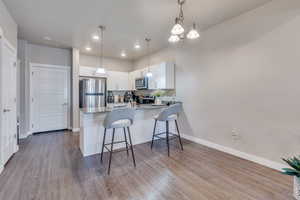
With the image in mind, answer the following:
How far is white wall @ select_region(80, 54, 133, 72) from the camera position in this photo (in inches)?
219

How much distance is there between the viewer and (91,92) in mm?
5000

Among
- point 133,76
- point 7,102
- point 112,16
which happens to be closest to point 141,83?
point 133,76

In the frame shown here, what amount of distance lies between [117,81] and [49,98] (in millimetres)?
2372

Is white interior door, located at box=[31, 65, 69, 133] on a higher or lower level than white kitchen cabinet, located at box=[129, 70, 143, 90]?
lower

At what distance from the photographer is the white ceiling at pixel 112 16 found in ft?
8.19

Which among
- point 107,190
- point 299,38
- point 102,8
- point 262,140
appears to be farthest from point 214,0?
point 107,190

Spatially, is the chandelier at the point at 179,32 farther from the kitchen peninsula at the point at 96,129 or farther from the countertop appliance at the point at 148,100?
the countertop appliance at the point at 148,100

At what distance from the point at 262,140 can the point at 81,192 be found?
3.00 meters

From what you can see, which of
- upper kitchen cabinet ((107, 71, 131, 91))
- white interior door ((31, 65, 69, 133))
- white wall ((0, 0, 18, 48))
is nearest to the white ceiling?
white wall ((0, 0, 18, 48))

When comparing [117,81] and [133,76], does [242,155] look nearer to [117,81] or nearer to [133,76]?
[133,76]

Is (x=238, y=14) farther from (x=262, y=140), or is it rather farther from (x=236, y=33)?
(x=262, y=140)

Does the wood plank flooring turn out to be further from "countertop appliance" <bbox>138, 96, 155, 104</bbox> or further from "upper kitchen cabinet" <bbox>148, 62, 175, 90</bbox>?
"countertop appliance" <bbox>138, 96, 155, 104</bbox>

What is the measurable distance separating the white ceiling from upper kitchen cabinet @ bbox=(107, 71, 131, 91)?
174 centimetres

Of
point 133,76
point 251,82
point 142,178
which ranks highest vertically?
point 133,76
